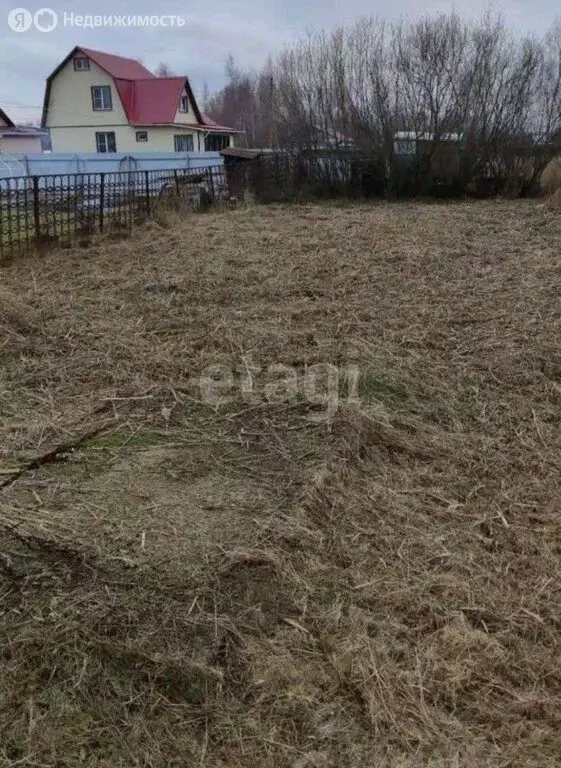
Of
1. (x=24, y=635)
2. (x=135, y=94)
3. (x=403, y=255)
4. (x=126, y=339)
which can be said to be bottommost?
(x=24, y=635)

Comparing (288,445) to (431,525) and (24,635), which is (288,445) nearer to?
(431,525)

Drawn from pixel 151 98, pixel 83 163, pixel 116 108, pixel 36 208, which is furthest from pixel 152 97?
pixel 36 208

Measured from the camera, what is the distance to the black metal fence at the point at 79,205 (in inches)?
249

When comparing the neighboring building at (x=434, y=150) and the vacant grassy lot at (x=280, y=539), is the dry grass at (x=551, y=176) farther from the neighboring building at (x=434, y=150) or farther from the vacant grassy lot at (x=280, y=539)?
the vacant grassy lot at (x=280, y=539)

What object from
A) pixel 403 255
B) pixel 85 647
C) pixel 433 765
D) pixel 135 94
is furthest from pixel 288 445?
pixel 135 94

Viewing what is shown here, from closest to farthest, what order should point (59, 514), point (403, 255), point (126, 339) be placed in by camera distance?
point (59, 514)
point (126, 339)
point (403, 255)

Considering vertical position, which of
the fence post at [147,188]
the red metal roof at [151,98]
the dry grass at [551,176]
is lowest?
the fence post at [147,188]

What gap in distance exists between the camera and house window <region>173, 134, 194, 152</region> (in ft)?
79.5

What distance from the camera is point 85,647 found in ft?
4.77

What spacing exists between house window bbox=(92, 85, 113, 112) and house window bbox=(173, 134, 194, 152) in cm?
273

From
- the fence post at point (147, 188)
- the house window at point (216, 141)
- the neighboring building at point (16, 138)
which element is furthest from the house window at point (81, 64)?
the fence post at point (147, 188)

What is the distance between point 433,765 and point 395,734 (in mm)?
93

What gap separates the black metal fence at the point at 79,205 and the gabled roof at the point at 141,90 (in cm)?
1531

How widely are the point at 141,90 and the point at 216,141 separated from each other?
426 centimetres
